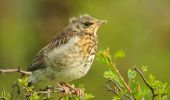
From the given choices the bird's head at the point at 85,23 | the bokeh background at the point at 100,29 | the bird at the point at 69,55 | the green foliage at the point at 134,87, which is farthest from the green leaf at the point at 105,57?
the bokeh background at the point at 100,29

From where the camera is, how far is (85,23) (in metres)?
8.78

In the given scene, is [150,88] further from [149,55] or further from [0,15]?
[0,15]

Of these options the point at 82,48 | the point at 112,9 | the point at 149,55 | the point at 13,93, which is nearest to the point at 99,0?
the point at 112,9

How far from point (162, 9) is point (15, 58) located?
128 inches

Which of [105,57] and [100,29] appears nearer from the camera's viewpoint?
[105,57]

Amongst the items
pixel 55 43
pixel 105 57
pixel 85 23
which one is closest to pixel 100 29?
pixel 85 23

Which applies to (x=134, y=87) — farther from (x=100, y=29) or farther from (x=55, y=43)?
(x=100, y=29)

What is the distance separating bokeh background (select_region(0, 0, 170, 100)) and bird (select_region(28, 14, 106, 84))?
544 centimetres

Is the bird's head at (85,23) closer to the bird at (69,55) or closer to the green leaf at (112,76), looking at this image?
the bird at (69,55)

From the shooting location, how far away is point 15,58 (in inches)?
613

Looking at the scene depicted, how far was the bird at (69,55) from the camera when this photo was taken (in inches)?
337

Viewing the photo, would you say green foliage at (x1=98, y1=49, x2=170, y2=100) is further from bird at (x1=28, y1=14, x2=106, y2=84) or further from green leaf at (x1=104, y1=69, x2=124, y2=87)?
bird at (x1=28, y1=14, x2=106, y2=84)

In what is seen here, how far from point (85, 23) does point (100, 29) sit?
7443mm

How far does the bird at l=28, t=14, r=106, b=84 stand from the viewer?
8570mm
